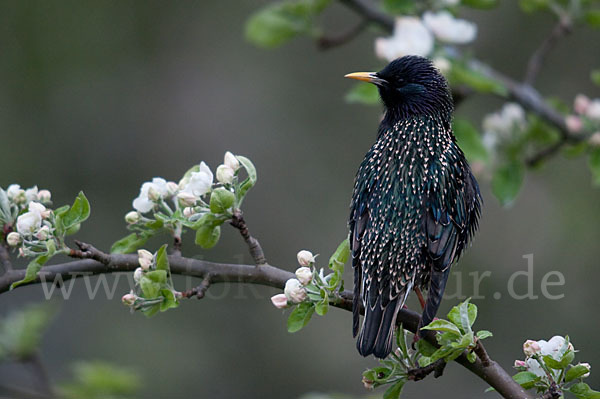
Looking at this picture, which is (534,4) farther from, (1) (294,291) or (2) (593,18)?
(1) (294,291)

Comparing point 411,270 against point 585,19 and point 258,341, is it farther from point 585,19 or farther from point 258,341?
point 258,341

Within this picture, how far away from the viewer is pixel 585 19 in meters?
4.47

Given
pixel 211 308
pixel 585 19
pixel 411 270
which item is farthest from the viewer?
pixel 211 308

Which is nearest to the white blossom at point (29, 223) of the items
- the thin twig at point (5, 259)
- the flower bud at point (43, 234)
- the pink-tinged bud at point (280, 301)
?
the flower bud at point (43, 234)

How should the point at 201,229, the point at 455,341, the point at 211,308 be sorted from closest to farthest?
the point at 455,341
the point at 201,229
the point at 211,308

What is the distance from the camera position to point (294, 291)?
2.47 metres

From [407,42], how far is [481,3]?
1.76 feet

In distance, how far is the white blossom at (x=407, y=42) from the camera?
13.3 ft

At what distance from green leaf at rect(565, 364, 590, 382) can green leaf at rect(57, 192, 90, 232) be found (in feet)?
5.31

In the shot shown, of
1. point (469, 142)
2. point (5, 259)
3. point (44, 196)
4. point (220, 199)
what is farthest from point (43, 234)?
point (469, 142)

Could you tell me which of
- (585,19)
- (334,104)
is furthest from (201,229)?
(334,104)

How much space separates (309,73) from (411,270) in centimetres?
500

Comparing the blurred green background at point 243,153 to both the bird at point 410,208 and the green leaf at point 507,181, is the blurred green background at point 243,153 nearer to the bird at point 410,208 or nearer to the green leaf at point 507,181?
the green leaf at point 507,181

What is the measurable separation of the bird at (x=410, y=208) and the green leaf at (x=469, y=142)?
0.65 metres
